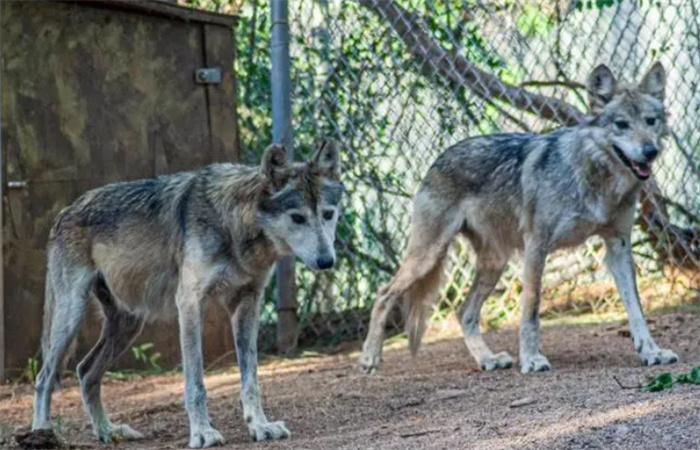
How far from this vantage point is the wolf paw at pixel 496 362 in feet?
24.8

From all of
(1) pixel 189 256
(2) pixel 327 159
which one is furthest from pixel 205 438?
(2) pixel 327 159

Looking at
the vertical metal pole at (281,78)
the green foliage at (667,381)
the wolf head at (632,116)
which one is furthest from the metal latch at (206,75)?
the green foliage at (667,381)

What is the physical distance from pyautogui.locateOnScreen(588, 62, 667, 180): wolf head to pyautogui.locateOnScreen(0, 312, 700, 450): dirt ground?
111cm

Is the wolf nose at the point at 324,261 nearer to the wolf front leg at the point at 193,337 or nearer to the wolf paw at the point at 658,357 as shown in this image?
the wolf front leg at the point at 193,337

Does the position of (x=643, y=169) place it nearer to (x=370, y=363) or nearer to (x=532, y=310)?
(x=532, y=310)

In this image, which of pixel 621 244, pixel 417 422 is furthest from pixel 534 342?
pixel 417 422

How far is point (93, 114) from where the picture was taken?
8555 millimetres

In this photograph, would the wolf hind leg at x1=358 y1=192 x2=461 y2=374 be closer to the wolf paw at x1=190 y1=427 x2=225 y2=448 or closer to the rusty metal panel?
the rusty metal panel

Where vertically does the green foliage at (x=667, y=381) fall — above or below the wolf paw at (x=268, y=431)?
above

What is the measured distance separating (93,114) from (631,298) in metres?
3.54

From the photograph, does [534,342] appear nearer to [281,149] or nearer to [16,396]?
[281,149]

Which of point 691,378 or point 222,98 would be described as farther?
point 222,98

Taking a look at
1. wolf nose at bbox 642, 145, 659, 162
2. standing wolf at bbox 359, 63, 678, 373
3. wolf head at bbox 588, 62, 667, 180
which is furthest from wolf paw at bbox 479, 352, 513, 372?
wolf nose at bbox 642, 145, 659, 162

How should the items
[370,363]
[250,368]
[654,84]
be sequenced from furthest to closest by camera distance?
[370,363] < [654,84] < [250,368]
